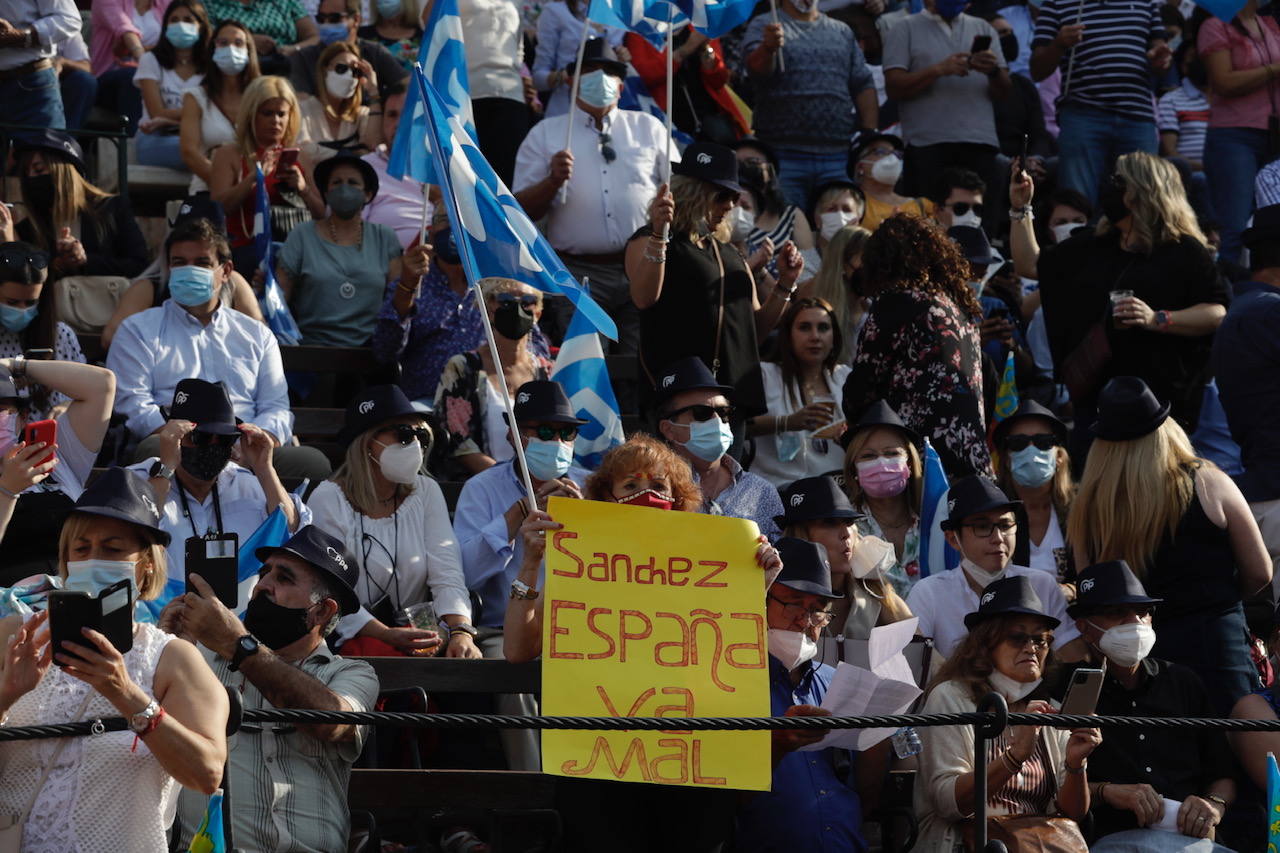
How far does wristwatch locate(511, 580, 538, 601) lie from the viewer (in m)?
6.31

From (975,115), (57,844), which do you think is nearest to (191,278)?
(57,844)

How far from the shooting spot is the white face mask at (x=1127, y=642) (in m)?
7.02

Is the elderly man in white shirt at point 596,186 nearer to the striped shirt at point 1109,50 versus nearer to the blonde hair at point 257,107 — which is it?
the blonde hair at point 257,107

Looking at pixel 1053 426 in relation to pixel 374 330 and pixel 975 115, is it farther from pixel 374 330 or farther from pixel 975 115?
pixel 975 115

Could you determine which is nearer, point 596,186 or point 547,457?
point 547,457

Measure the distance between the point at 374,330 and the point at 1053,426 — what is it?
12.2ft

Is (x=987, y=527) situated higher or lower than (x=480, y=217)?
lower

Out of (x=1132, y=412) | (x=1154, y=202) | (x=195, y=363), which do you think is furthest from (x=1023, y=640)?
(x=195, y=363)

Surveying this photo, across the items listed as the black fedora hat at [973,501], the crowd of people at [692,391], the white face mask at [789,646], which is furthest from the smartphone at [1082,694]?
the black fedora hat at [973,501]

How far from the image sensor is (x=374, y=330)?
35.4ft

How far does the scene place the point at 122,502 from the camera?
5.59m

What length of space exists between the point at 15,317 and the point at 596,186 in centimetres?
349

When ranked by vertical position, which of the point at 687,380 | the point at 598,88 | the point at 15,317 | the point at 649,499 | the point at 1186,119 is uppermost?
the point at 649,499

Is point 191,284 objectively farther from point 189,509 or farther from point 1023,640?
point 1023,640
